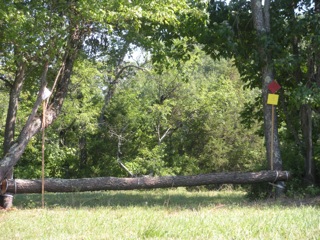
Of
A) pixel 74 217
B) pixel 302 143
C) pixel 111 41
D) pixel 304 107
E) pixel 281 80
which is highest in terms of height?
pixel 111 41

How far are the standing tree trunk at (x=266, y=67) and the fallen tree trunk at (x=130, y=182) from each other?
53 cm

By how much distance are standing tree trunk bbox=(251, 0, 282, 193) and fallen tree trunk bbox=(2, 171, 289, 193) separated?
529 mm

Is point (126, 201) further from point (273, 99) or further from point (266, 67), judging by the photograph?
point (266, 67)

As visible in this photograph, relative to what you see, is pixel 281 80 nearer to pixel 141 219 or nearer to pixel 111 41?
pixel 111 41

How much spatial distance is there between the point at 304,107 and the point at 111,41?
6.30 m

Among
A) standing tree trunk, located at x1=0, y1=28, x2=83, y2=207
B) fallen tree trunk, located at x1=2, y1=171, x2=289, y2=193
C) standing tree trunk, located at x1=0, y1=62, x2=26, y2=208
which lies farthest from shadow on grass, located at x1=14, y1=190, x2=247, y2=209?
standing tree trunk, located at x1=0, y1=62, x2=26, y2=208

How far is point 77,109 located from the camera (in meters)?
22.4

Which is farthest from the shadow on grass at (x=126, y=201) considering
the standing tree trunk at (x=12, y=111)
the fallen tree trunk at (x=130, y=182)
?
the standing tree trunk at (x=12, y=111)

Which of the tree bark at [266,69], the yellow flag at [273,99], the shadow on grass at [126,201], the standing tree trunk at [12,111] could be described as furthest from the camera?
the tree bark at [266,69]

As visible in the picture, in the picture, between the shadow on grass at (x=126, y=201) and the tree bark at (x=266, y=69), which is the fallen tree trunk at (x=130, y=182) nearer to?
the shadow on grass at (x=126, y=201)

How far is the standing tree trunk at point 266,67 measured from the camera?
1186 centimetres

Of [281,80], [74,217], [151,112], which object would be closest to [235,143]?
[151,112]

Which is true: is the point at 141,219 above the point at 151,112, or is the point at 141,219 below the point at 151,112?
below

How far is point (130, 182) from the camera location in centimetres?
1083
